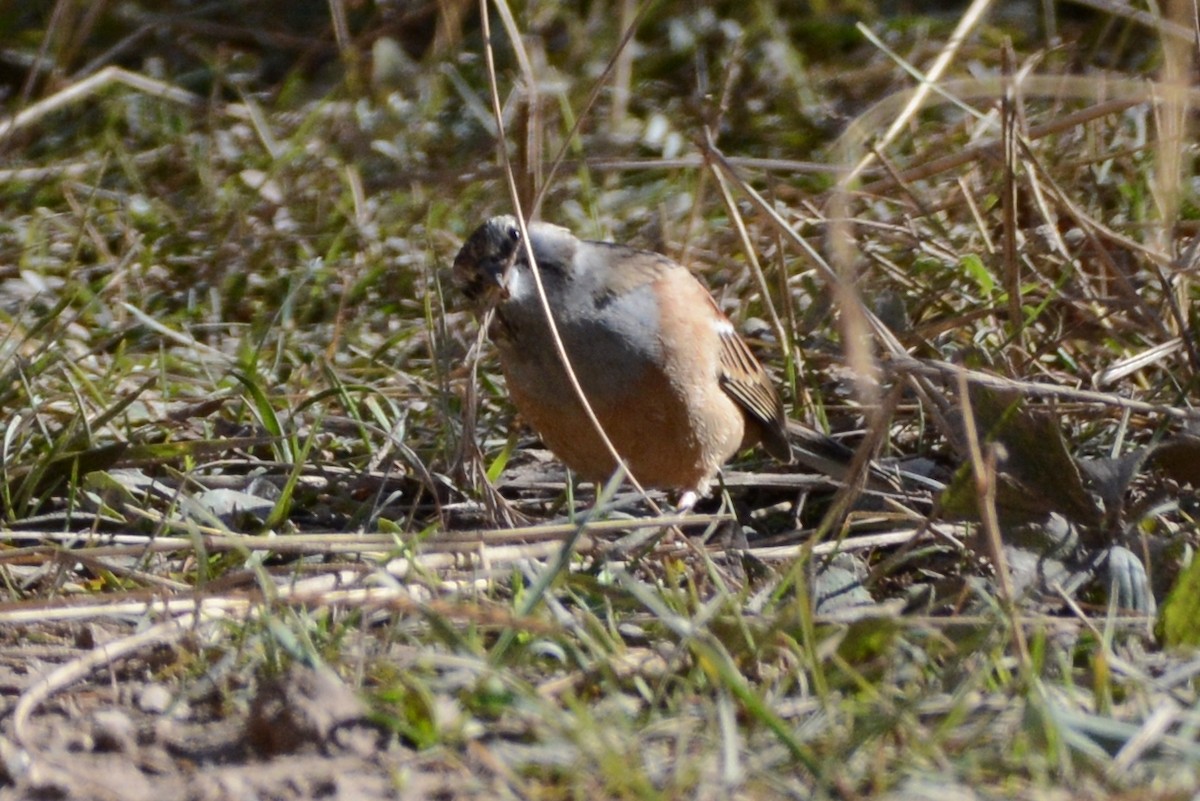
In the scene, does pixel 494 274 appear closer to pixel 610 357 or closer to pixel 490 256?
pixel 490 256

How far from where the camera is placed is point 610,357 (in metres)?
3.59

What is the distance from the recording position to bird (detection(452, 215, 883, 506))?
11.8 ft

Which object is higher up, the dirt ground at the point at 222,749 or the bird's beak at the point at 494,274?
the bird's beak at the point at 494,274

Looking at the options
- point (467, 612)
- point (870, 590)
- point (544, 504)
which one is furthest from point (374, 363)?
point (467, 612)

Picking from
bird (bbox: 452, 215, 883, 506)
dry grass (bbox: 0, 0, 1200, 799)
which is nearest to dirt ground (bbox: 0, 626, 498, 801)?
dry grass (bbox: 0, 0, 1200, 799)

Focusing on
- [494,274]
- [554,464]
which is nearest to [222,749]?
[494,274]

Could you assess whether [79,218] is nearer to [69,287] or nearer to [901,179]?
[69,287]

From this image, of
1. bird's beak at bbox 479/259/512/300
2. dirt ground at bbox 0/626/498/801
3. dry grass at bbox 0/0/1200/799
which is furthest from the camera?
bird's beak at bbox 479/259/512/300

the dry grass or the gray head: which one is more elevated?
the gray head

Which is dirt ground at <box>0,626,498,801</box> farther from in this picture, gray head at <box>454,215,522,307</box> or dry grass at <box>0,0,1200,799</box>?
gray head at <box>454,215,522,307</box>

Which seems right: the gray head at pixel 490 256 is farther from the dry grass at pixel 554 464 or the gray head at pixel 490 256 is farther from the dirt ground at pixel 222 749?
the dirt ground at pixel 222 749

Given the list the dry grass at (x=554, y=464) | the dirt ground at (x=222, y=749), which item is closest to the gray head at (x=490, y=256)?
the dry grass at (x=554, y=464)

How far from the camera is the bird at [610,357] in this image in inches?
141

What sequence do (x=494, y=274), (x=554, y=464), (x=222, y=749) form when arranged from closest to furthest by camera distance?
1. (x=222, y=749)
2. (x=494, y=274)
3. (x=554, y=464)
